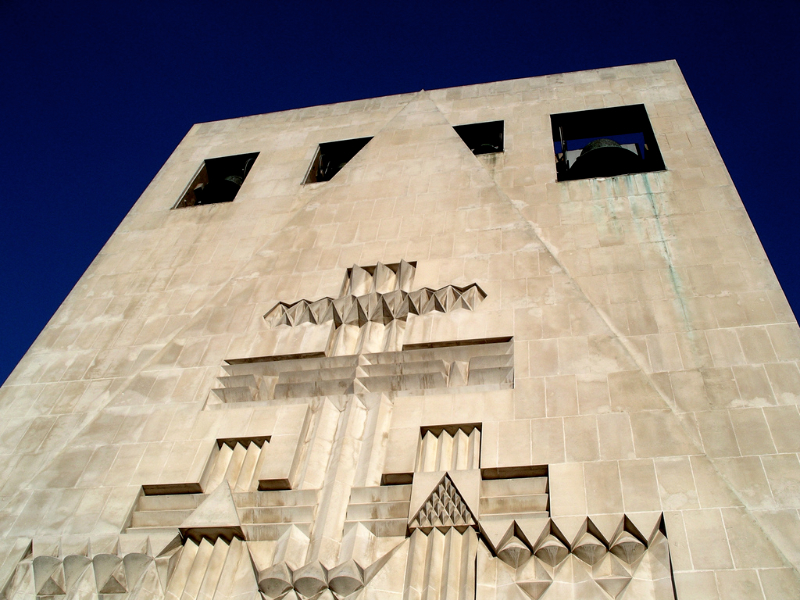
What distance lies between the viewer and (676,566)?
7.78 m

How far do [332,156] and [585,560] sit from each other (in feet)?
43.1

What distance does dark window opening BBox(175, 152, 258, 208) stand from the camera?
1809cm

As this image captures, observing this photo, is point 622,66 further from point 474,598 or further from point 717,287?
point 474,598

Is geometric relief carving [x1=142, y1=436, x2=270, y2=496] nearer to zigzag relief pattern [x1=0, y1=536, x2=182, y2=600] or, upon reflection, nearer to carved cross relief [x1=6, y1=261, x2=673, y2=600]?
carved cross relief [x1=6, y1=261, x2=673, y2=600]

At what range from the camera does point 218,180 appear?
64.8ft

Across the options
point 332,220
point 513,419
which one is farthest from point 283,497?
point 332,220

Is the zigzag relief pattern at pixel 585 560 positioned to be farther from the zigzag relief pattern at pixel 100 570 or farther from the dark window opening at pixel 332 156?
the dark window opening at pixel 332 156

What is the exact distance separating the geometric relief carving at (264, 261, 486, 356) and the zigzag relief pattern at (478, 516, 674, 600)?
3989mm

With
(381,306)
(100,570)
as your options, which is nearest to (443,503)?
(381,306)

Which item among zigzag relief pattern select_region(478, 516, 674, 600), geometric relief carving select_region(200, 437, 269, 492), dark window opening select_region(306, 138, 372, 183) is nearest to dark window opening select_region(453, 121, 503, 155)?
dark window opening select_region(306, 138, 372, 183)

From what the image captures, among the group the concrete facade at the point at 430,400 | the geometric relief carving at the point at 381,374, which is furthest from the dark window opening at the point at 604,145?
the geometric relief carving at the point at 381,374

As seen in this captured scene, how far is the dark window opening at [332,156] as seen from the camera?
18366 mm

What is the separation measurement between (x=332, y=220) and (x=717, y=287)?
720 centimetres

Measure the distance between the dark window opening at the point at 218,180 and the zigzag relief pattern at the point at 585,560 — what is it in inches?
460
